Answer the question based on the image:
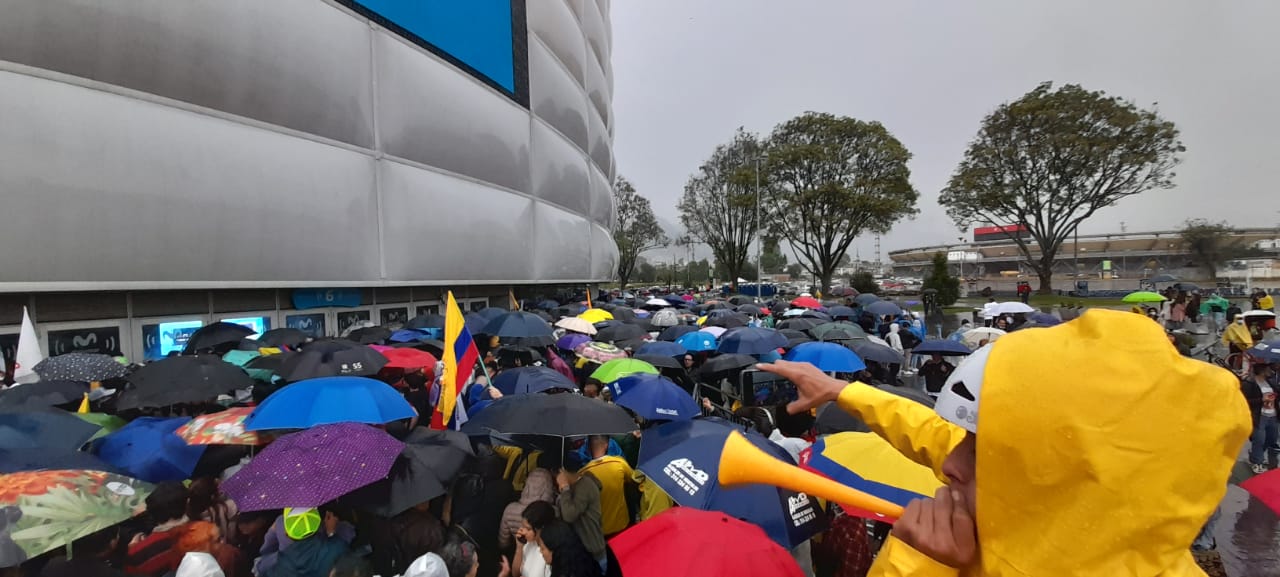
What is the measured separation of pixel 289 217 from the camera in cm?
1155

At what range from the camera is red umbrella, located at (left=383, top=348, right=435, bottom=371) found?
753cm

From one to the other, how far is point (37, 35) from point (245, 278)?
4514mm

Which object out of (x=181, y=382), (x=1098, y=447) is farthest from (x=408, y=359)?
(x=1098, y=447)

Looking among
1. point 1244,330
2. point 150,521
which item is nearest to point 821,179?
point 1244,330

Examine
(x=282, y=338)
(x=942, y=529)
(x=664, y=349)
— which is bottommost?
(x=664, y=349)

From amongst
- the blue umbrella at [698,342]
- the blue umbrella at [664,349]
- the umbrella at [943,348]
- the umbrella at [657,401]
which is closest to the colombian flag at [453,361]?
the umbrella at [657,401]

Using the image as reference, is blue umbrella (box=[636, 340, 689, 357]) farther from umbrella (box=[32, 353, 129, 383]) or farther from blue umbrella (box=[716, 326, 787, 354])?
umbrella (box=[32, 353, 129, 383])

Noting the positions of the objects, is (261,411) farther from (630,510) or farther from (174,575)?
(630,510)

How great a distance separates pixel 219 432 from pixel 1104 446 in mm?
5440

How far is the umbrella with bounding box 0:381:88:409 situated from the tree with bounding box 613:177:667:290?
47676 millimetres

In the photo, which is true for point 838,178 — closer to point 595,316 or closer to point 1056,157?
point 1056,157

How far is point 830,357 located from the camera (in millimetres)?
7977

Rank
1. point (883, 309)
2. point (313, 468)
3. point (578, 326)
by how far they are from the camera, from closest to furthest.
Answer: point (313, 468) < point (578, 326) < point (883, 309)

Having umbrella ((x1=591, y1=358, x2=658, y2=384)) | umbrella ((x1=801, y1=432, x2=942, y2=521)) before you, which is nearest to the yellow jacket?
umbrella ((x1=801, y1=432, x2=942, y2=521))
